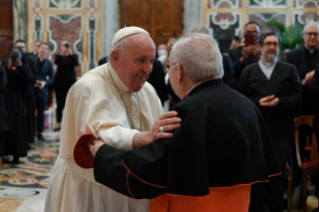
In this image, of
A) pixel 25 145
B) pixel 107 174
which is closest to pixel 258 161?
pixel 107 174

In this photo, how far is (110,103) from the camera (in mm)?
2471

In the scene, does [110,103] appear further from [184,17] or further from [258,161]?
[184,17]

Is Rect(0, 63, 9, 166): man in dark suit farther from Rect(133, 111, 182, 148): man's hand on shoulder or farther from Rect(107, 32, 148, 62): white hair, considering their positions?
Rect(133, 111, 182, 148): man's hand on shoulder

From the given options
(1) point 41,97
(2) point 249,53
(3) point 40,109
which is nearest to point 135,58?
(2) point 249,53

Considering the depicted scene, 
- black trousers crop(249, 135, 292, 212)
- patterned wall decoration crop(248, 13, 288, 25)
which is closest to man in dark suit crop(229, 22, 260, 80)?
black trousers crop(249, 135, 292, 212)

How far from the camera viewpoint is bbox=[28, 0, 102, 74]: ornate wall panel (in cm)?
1241

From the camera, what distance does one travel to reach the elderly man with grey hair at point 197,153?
1970 mm

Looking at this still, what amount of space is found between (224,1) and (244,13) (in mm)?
647

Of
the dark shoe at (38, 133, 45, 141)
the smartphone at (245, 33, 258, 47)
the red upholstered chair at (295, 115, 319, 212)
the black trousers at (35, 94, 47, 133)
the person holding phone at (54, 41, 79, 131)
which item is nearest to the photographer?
the red upholstered chair at (295, 115, 319, 212)

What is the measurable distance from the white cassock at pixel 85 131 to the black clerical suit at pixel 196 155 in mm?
315

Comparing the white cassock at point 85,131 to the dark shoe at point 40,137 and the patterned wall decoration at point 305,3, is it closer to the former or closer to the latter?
the dark shoe at point 40,137

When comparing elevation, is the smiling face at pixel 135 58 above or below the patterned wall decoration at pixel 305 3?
below

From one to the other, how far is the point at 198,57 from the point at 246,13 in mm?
10505

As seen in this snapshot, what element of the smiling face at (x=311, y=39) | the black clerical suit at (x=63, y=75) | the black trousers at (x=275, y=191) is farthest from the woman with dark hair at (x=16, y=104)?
the smiling face at (x=311, y=39)
